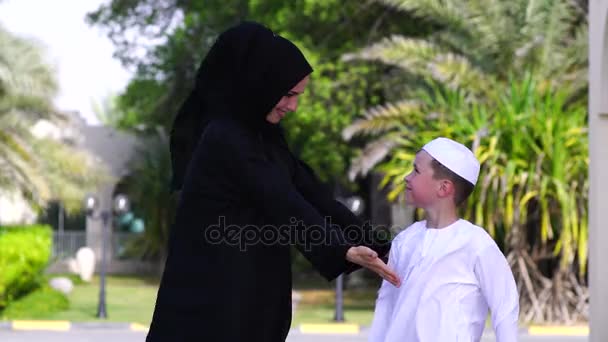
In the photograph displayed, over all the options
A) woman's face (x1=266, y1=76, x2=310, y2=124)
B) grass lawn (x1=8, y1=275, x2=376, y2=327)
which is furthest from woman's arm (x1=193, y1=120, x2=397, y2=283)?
grass lawn (x1=8, y1=275, x2=376, y2=327)

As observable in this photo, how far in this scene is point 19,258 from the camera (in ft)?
65.7

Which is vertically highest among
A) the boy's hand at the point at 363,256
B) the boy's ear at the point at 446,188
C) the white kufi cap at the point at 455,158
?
the white kufi cap at the point at 455,158

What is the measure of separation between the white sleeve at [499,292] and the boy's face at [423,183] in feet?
0.97

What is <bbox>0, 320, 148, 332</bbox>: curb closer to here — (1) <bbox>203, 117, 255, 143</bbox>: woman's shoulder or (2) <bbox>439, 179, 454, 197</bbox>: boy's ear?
(2) <bbox>439, 179, 454, 197</bbox>: boy's ear

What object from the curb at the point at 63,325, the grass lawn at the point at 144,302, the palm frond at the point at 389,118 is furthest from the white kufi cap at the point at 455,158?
the palm frond at the point at 389,118

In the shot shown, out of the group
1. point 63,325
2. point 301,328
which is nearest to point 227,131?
point 301,328

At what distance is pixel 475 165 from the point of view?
195 inches

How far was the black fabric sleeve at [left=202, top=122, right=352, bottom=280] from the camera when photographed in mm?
4156

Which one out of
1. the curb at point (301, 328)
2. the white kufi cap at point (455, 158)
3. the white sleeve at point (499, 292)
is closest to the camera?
the white sleeve at point (499, 292)

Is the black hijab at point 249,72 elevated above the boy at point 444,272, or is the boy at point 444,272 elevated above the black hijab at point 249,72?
the black hijab at point 249,72

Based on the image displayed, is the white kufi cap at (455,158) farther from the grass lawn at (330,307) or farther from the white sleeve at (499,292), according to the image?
the grass lawn at (330,307)

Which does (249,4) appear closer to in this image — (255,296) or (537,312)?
(537,312)

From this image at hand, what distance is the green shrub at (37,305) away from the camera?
20750 mm

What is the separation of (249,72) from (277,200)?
42 centimetres
